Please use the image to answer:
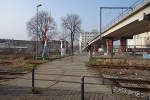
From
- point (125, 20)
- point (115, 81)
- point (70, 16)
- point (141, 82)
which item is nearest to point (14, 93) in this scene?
point (115, 81)

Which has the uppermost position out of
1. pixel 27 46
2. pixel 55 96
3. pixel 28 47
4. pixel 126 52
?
pixel 27 46

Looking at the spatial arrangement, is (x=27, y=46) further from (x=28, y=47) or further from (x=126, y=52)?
(x=126, y=52)

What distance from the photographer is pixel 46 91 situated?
19.6 ft

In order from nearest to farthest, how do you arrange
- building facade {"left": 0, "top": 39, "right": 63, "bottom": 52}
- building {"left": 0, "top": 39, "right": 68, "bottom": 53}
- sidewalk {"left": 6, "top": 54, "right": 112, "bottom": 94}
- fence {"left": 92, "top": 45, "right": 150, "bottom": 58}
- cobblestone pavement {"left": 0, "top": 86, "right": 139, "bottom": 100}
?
cobblestone pavement {"left": 0, "top": 86, "right": 139, "bottom": 100} → sidewalk {"left": 6, "top": 54, "right": 112, "bottom": 94} → fence {"left": 92, "top": 45, "right": 150, "bottom": 58} → building {"left": 0, "top": 39, "right": 68, "bottom": 53} → building facade {"left": 0, "top": 39, "right": 63, "bottom": 52}

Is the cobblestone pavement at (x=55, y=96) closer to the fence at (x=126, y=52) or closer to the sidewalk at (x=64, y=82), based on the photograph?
the sidewalk at (x=64, y=82)

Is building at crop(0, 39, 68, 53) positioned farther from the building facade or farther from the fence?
the fence

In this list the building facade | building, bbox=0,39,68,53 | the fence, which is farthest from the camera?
the building facade

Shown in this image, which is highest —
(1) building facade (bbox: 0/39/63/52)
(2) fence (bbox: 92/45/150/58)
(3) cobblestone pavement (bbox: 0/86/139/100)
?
(1) building facade (bbox: 0/39/63/52)

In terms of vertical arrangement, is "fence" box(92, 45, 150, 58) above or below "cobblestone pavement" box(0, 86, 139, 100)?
above

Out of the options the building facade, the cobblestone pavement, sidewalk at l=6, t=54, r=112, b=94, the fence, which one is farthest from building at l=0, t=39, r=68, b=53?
the cobblestone pavement

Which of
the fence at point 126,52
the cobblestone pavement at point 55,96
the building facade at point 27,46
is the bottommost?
the cobblestone pavement at point 55,96

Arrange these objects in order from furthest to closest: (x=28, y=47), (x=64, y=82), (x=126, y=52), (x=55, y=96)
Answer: (x=28, y=47), (x=126, y=52), (x=64, y=82), (x=55, y=96)

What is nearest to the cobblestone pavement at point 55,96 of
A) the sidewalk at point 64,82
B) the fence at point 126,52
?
the sidewalk at point 64,82

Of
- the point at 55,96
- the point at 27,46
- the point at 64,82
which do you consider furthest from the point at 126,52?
the point at 27,46
